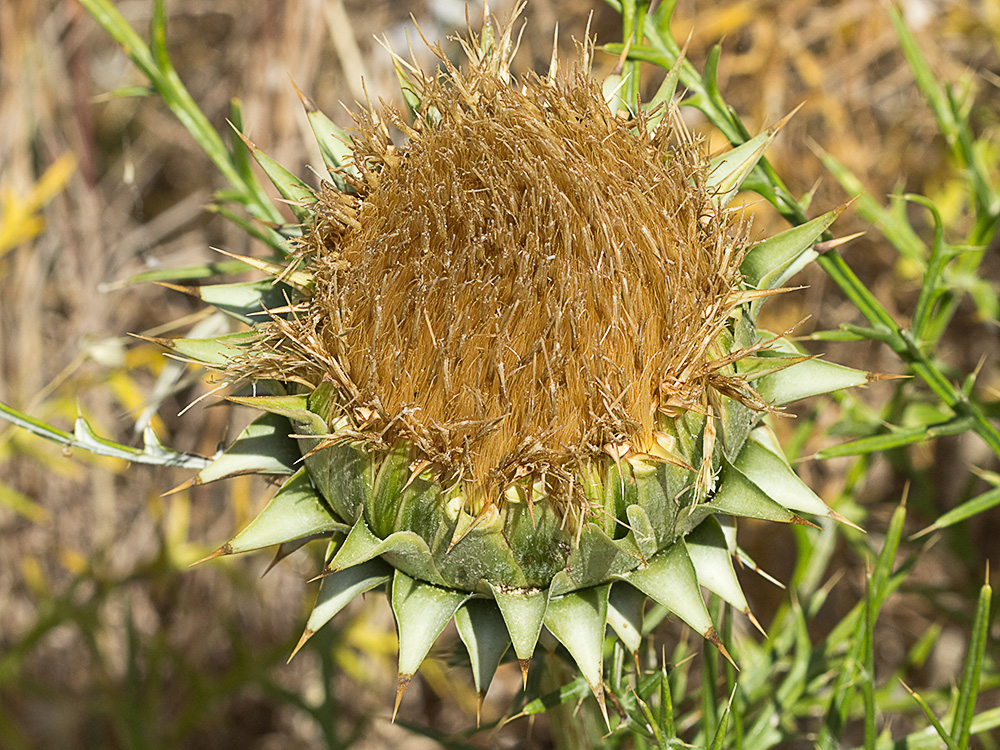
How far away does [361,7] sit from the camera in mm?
4512

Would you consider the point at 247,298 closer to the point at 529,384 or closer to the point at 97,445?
the point at 97,445

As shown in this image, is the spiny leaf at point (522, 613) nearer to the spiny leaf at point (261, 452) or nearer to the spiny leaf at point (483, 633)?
the spiny leaf at point (483, 633)

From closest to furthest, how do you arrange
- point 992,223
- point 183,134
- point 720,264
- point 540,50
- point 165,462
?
point 720,264 → point 165,462 → point 992,223 → point 540,50 → point 183,134

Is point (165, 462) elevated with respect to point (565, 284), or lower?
elevated

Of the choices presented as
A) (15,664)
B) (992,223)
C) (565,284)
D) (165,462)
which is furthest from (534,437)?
(15,664)

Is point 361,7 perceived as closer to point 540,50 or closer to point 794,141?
point 540,50

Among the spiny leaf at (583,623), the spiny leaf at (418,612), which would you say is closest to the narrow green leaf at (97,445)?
the spiny leaf at (418,612)

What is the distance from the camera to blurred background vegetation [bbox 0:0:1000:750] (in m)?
3.72

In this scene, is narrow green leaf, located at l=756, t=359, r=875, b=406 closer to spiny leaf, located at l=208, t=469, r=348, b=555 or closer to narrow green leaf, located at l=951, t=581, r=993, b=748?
narrow green leaf, located at l=951, t=581, r=993, b=748

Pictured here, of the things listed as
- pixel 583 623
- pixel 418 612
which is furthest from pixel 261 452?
pixel 583 623

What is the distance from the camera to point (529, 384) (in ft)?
5.82

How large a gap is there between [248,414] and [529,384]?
91.3 inches

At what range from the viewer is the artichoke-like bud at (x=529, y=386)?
1.78 meters

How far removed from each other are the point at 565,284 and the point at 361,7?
327 cm
